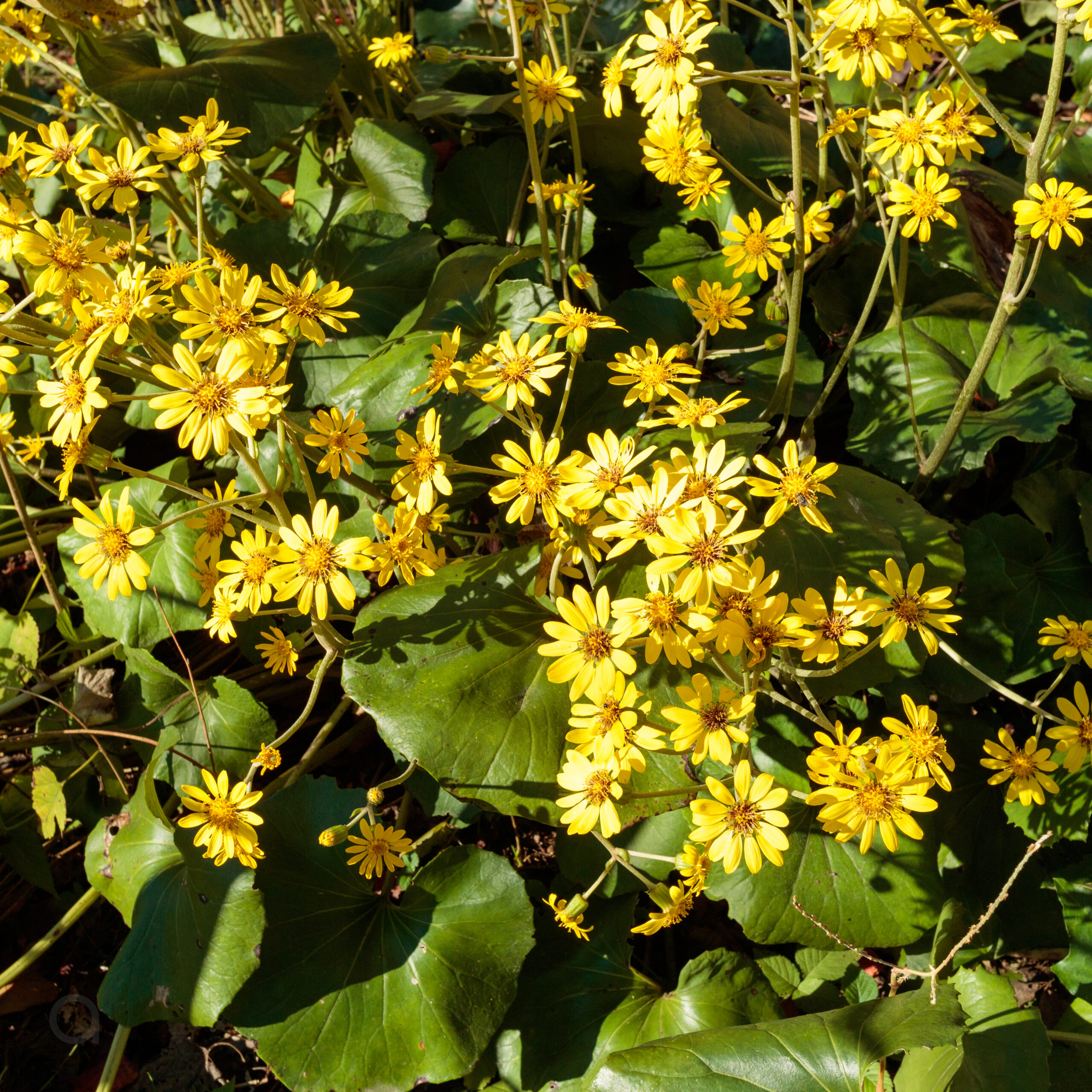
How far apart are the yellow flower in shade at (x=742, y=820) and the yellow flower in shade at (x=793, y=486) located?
0.40 metres

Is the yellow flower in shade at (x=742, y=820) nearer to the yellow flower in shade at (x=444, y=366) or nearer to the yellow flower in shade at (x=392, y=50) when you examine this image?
the yellow flower in shade at (x=444, y=366)

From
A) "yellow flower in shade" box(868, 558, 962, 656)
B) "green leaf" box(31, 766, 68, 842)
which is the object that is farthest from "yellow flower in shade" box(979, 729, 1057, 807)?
"green leaf" box(31, 766, 68, 842)

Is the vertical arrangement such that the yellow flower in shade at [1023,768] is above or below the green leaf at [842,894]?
above

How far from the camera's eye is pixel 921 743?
134 cm

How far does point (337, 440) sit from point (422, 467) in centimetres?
16

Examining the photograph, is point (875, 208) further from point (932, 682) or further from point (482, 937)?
point (482, 937)

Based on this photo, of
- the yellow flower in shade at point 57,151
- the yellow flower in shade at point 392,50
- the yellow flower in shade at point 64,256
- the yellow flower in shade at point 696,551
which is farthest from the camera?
the yellow flower in shade at point 392,50

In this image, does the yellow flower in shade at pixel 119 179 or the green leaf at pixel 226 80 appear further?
the green leaf at pixel 226 80

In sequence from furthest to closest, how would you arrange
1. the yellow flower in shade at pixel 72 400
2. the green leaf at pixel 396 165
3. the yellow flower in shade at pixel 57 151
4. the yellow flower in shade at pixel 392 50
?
1. the green leaf at pixel 396 165
2. the yellow flower in shade at pixel 392 50
3. the yellow flower in shade at pixel 57 151
4. the yellow flower in shade at pixel 72 400

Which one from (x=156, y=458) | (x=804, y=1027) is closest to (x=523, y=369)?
(x=804, y=1027)

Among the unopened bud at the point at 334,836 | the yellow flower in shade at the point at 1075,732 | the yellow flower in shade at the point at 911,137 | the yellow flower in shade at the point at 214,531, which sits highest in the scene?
the yellow flower in shade at the point at 911,137

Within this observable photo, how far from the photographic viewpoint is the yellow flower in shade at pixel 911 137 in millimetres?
1589

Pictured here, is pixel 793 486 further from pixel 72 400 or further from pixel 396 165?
pixel 396 165

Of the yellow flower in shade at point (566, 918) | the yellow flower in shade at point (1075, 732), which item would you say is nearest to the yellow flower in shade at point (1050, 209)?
the yellow flower in shade at point (1075, 732)
